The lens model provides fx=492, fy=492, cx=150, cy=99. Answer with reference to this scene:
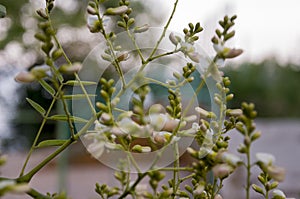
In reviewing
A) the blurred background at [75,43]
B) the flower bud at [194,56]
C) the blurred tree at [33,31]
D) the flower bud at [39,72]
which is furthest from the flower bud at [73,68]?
the blurred tree at [33,31]

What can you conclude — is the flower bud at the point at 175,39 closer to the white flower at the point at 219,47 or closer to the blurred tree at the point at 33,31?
the white flower at the point at 219,47

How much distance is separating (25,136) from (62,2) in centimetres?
164

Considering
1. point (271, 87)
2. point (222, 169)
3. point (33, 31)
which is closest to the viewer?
point (222, 169)

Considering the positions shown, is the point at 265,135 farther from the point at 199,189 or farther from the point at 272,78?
the point at 272,78

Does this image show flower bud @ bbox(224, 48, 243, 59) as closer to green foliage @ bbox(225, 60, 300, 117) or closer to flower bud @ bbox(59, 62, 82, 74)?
flower bud @ bbox(59, 62, 82, 74)

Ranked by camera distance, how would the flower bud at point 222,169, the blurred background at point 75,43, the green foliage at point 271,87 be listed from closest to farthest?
the flower bud at point 222,169, the blurred background at point 75,43, the green foliage at point 271,87

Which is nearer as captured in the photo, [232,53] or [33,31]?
[232,53]

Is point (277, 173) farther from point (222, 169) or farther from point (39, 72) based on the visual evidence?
point (39, 72)

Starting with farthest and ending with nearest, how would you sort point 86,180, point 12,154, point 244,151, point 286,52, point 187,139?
point 286,52
point 86,180
point 12,154
point 187,139
point 244,151

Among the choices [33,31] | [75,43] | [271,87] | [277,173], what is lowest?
[271,87]

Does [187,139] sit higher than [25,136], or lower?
higher

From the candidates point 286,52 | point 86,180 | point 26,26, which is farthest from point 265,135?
point 286,52

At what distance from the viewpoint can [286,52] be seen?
9891 millimetres

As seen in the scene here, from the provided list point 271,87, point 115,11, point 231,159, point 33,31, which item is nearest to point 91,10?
point 115,11
